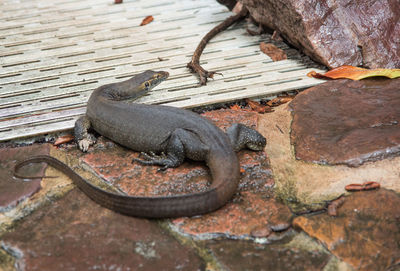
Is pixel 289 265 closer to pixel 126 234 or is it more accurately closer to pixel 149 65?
pixel 126 234

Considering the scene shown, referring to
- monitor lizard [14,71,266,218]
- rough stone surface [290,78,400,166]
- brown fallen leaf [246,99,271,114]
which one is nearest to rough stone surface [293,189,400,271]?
rough stone surface [290,78,400,166]

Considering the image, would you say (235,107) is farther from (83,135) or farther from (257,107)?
(83,135)

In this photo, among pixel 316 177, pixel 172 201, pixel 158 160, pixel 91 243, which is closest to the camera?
pixel 91 243

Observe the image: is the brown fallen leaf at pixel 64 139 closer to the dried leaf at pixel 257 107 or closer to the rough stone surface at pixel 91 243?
the rough stone surface at pixel 91 243

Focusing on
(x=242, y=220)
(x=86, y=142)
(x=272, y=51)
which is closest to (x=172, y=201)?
(x=242, y=220)

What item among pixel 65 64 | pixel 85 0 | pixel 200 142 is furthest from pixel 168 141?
pixel 85 0
